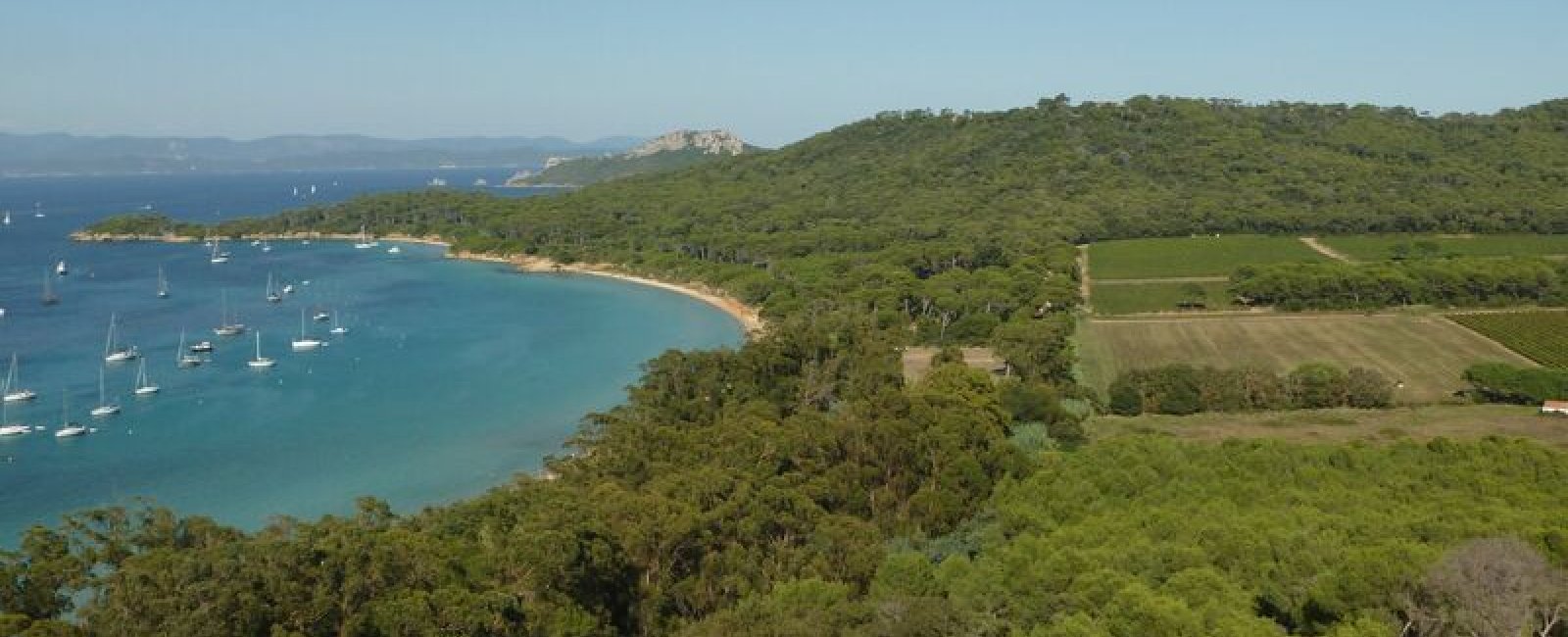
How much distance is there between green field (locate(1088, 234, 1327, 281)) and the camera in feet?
221

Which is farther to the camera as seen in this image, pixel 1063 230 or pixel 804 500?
pixel 1063 230

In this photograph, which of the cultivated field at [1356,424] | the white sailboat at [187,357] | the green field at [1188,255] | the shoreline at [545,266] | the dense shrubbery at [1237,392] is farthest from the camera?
the green field at [1188,255]

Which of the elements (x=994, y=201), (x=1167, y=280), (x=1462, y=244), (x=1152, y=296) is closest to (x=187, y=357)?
(x=1152, y=296)

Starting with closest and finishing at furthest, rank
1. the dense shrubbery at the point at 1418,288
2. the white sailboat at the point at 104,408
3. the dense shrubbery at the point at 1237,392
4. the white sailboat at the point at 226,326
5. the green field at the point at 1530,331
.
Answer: the dense shrubbery at the point at 1237,392
the white sailboat at the point at 104,408
the green field at the point at 1530,331
the dense shrubbery at the point at 1418,288
the white sailboat at the point at 226,326

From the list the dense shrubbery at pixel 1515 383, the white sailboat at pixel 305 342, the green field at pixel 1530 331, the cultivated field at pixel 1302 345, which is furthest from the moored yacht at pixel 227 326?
the green field at pixel 1530 331

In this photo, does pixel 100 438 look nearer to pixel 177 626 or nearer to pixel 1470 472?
pixel 177 626

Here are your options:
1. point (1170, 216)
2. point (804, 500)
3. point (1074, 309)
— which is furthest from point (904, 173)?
point (804, 500)

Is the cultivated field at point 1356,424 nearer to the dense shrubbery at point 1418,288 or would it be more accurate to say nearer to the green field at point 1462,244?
the dense shrubbery at point 1418,288

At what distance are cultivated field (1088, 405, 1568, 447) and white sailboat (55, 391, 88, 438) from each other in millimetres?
32593

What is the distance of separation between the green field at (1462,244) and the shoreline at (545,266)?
3917 centimetres

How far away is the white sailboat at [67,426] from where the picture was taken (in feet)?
122

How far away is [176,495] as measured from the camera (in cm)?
3111

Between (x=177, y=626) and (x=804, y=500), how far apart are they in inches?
440

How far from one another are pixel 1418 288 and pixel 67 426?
57705 millimetres
